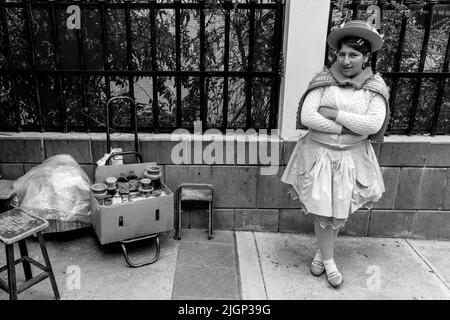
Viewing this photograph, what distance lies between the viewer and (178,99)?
4.15 metres

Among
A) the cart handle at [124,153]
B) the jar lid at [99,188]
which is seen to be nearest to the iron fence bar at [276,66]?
the cart handle at [124,153]

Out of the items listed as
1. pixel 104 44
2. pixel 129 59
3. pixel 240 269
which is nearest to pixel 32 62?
pixel 104 44

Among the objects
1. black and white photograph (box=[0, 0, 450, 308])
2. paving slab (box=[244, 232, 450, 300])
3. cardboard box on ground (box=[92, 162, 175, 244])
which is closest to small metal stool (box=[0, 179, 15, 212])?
black and white photograph (box=[0, 0, 450, 308])

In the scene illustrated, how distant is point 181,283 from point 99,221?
854mm

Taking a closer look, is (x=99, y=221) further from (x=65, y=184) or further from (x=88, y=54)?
(x=88, y=54)

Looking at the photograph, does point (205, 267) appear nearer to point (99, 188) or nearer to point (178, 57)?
point (99, 188)

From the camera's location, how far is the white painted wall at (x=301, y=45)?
379cm

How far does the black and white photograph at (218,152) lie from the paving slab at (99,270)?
2cm

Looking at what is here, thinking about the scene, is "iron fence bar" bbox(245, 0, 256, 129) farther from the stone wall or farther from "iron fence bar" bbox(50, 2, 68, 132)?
"iron fence bar" bbox(50, 2, 68, 132)

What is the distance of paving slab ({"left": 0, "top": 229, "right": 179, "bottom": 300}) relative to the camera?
328 cm

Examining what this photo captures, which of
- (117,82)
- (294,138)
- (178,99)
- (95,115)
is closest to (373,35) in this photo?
(294,138)

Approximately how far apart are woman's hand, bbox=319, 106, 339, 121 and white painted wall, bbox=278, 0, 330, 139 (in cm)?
76

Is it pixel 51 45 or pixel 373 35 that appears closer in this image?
pixel 373 35

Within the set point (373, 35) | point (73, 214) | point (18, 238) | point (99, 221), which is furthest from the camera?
point (73, 214)
